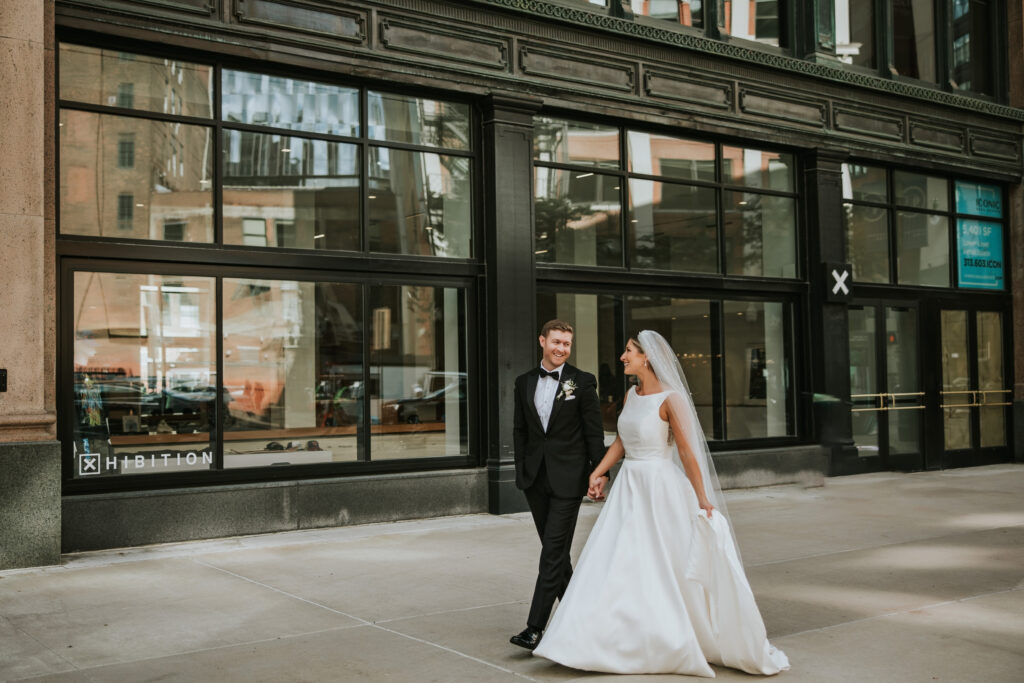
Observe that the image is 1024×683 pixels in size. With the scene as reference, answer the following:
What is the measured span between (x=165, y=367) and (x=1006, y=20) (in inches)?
631

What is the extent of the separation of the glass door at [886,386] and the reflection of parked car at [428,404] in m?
6.95

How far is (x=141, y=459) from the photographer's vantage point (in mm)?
→ 9797

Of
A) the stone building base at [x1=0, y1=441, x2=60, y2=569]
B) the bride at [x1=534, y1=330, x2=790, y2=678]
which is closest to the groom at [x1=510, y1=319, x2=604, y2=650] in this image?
the bride at [x1=534, y1=330, x2=790, y2=678]

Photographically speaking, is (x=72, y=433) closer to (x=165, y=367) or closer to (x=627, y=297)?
(x=165, y=367)

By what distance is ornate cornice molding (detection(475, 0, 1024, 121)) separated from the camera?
40.5 feet

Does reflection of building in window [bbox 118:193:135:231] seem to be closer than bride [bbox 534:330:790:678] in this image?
No

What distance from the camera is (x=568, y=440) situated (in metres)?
6.15

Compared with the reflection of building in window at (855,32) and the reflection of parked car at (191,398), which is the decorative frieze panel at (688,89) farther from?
the reflection of parked car at (191,398)

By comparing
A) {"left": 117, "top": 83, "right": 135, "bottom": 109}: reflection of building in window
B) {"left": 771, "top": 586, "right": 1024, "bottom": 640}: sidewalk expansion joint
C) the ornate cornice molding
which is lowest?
{"left": 771, "top": 586, "right": 1024, "bottom": 640}: sidewalk expansion joint

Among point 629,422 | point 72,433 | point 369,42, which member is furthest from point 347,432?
point 629,422

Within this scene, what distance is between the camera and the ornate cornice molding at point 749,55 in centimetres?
1234

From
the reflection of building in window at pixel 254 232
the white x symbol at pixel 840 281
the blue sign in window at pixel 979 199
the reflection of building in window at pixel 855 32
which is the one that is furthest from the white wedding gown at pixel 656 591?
the blue sign in window at pixel 979 199

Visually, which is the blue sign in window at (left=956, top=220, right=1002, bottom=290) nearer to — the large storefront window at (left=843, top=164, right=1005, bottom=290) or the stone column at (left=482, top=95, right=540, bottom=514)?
the large storefront window at (left=843, top=164, right=1005, bottom=290)

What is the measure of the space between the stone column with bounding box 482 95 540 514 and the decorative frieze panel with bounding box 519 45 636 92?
49 cm
